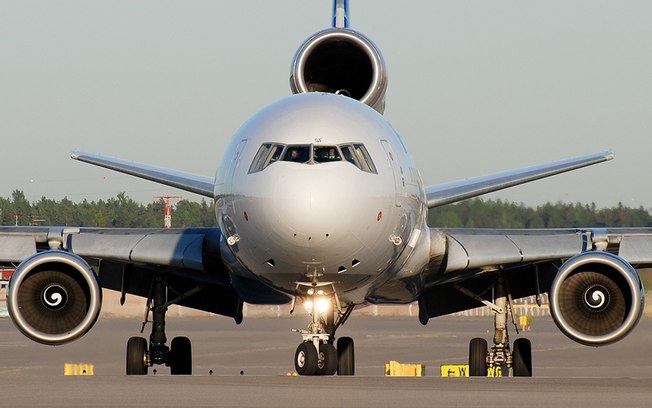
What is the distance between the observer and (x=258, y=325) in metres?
52.1

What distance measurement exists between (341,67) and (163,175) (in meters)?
3.46

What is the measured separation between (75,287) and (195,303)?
13.4 feet

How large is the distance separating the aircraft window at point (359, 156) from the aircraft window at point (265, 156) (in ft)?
2.67

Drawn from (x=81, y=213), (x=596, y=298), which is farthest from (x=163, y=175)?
(x=81, y=213)

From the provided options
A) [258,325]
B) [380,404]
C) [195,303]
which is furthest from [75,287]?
[258,325]

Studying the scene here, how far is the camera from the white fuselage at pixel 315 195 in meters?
17.2

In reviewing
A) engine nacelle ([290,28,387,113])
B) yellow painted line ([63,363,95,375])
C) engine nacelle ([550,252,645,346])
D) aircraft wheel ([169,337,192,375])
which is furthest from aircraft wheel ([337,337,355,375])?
yellow painted line ([63,363,95,375])

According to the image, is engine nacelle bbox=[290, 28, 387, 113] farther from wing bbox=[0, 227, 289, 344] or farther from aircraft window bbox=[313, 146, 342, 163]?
aircraft window bbox=[313, 146, 342, 163]

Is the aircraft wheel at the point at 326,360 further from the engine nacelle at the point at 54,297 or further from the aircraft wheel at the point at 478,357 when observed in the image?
the aircraft wheel at the point at 478,357

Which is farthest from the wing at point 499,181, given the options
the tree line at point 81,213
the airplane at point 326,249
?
the tree line at point 81,213

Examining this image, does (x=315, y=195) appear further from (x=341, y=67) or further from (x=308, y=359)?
(x=341, y=67)

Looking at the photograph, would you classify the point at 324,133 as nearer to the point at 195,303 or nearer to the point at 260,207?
the point at 260,207

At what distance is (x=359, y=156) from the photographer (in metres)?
18.2

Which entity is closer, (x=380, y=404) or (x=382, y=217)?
(x=380, y=404)
